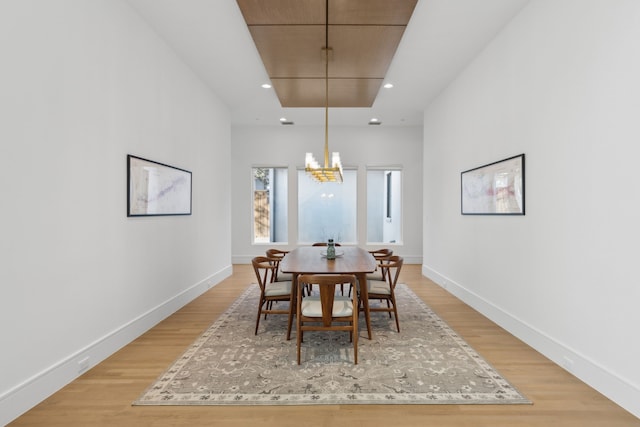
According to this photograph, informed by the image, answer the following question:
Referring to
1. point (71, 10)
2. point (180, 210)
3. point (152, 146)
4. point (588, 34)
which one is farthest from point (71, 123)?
point (588, 34)

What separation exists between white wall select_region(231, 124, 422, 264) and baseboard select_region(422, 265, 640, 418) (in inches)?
172

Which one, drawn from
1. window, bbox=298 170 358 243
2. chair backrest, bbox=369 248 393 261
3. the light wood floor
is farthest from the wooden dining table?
window, bbox=298 170 358 243

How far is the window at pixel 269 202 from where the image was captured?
27.2 ft

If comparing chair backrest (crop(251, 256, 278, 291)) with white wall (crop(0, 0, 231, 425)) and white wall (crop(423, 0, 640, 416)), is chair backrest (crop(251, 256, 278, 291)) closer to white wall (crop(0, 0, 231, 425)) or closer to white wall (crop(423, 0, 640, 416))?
white wall (crop(0, 0, 231, 425))

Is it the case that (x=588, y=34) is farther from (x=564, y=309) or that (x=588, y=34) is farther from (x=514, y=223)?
(x=564, y=309)

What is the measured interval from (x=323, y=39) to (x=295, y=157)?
14.9ft

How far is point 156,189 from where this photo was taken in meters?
3.76

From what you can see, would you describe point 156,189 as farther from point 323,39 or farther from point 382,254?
point 382,254

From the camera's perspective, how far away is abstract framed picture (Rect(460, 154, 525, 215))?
3414 millimetres

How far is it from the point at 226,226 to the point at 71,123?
13.1ft

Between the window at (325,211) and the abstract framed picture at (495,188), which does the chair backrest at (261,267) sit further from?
the window at (325,211)

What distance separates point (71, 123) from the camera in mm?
2541

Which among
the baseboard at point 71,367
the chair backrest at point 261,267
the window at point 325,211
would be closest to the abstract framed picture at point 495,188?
the chair backrest at point 261,267

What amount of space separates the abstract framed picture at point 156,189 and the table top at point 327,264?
1.54 metres
